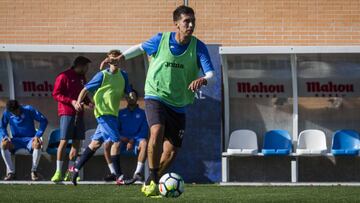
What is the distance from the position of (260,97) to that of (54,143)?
13.6 ft

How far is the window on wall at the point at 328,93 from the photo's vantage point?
19.5 m

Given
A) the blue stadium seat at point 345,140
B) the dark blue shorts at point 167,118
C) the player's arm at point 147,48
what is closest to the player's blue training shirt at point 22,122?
the blue stadium seat at point 345,140

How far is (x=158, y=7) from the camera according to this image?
65.1ft

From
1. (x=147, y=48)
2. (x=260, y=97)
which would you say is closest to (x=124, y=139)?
(x=260, y=97)

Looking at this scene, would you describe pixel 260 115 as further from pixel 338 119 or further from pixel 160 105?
pixel 160 105

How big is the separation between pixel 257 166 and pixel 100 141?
402 centimetres

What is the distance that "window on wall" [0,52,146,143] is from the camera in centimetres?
1988

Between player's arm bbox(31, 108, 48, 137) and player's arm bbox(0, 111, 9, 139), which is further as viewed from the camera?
player's arm bbox(0, 111, 9, 139)

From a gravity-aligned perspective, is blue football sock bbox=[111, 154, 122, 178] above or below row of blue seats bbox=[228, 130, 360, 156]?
below

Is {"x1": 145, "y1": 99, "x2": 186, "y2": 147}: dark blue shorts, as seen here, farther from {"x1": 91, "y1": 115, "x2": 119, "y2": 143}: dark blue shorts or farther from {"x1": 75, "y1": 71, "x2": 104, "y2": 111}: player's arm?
{"x1": 91, "y1": 115, "x2": 119, "y2": 143}: dark blue shorts

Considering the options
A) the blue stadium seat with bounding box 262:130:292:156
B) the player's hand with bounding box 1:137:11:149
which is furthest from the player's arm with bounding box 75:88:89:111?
the blue stadium seat with bounding box 262:130:292:156

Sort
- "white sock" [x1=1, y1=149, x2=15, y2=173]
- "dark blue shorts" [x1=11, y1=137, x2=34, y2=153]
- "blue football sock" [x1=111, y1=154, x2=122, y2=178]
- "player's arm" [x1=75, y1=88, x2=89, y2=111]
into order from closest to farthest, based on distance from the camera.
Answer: "player's arm" [x1=75, y1=88, x2=89, y2=111], "blue football sock" [x1=111, y1=154, x2=122, y2=178], "white sock" [x1=1, y1=149, x2=15, y2=173], "dark blue shorts" [x1=11, y1=137, x2=34, y2=153]

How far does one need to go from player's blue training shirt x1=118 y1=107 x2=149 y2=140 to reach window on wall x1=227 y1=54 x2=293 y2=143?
7.01 ft

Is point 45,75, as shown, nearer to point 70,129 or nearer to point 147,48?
point 70,129
